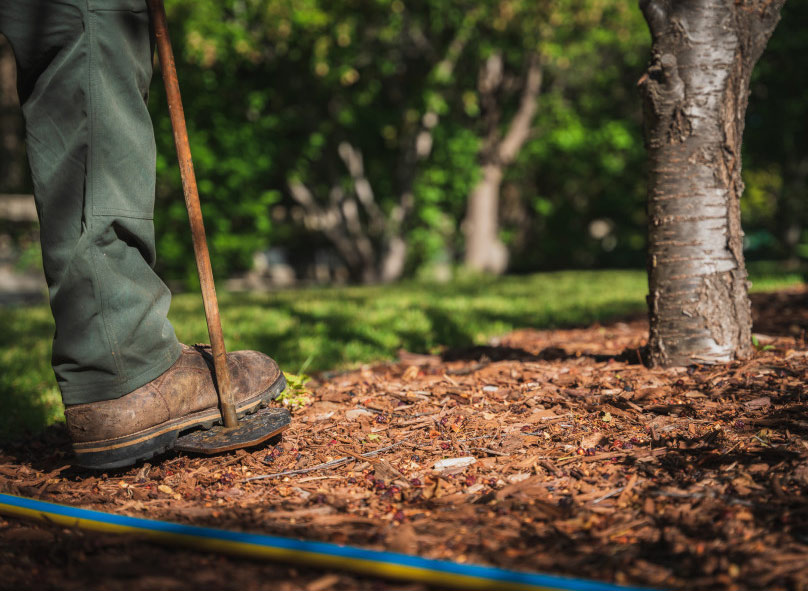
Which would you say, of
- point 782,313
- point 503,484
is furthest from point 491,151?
point 503,484

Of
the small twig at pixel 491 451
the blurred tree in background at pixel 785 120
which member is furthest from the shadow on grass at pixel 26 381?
the blurred tree in background at pixel 785 120

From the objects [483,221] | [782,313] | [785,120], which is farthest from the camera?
[785,120]

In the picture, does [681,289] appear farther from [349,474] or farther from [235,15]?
[235,15]

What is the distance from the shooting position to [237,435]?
2492 millimetres

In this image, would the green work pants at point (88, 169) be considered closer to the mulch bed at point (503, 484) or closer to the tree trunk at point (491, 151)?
the mulch bed at point (503, 484)

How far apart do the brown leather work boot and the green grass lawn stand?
116 cm

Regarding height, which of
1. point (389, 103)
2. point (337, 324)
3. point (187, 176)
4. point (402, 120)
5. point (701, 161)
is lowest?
point (337, 324)

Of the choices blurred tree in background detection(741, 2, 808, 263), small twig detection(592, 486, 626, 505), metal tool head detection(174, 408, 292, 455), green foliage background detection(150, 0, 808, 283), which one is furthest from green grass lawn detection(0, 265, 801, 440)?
blurred tree in background detection(741, 2, 808, 263)

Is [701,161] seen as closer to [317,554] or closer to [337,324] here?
[317,554]

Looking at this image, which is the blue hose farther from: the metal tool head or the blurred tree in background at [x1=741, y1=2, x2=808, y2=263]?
the blurred tree in background at [x1=741, y1=2, x2=808, y2=263]

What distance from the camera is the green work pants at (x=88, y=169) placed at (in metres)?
2.21

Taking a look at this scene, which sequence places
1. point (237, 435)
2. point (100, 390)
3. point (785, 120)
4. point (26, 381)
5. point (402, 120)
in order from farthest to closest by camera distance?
point (785, 120) < point (402, 120) < point (26, 381) < point (237, 435) < point (100, 390)

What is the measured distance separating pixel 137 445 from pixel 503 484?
1301mm

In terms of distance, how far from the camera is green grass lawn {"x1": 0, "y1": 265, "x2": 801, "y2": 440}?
4.14 meters
